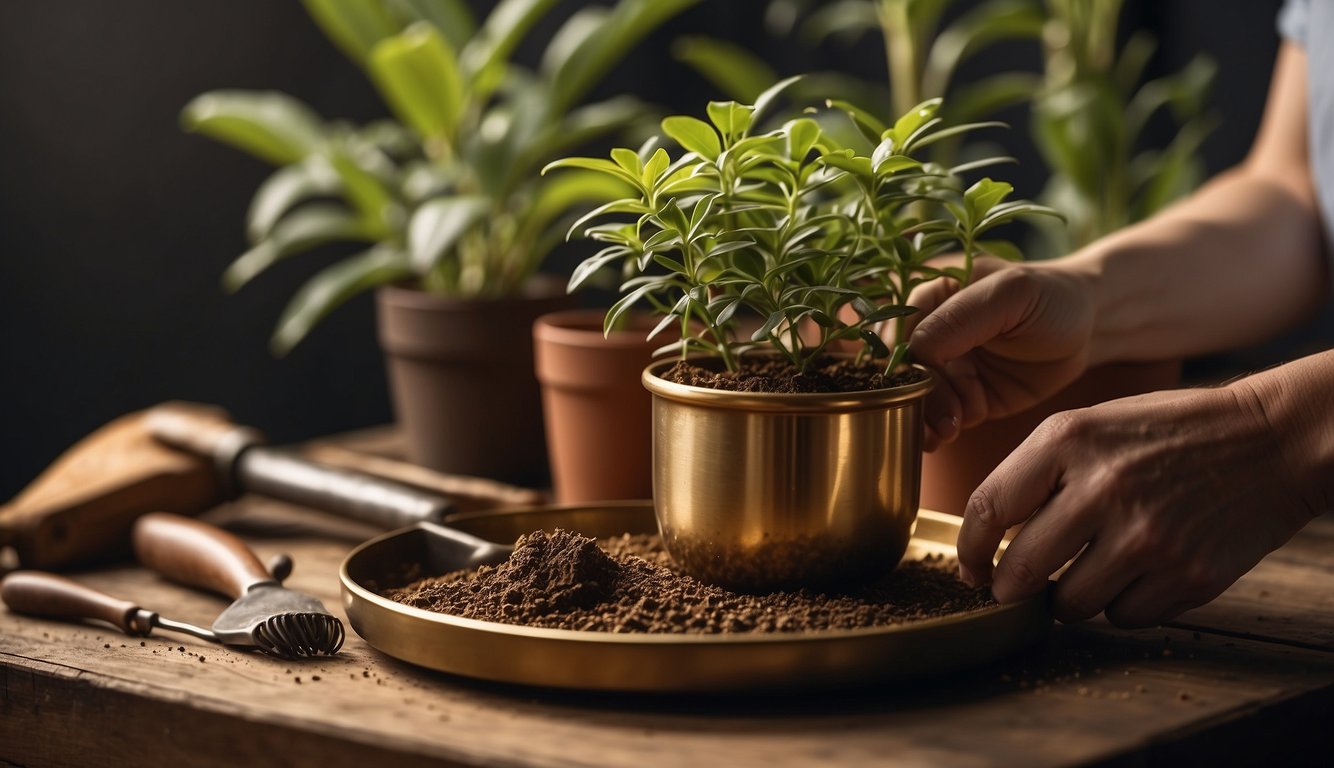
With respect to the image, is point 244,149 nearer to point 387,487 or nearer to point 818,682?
point 387,487

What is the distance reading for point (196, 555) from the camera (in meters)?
1.01

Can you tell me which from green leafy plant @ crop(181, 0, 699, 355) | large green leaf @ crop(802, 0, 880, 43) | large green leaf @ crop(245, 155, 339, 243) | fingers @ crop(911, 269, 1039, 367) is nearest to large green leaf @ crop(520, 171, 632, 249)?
green leafy plant @ crop(181, 0, 699, 355)

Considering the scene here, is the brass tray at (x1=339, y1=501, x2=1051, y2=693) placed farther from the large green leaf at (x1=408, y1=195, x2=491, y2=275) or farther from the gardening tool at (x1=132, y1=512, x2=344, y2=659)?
the large green leaf at (x1=408, y1=195, x2=491, y2=275)

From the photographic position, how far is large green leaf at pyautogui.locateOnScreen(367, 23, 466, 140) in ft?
4.51

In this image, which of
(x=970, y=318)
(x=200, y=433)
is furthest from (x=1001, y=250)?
(x=200, y=433)

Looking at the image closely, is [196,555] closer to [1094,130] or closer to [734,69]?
[734,69]

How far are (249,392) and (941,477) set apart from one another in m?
1.47

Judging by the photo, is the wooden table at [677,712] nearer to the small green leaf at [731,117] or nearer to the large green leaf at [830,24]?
the small green leaf at [731,117]

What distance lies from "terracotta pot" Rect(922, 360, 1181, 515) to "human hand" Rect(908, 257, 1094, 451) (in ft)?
0.06

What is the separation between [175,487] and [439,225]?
1.19 feet

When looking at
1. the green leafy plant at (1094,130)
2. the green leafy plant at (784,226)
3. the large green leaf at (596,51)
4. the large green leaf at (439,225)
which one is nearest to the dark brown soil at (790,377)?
the green leafy plant at (784,226)

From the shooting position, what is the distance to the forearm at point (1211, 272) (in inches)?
41.7

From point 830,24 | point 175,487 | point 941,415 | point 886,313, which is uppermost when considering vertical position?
point 830,24

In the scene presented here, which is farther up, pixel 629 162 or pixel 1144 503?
pixel 629 162
